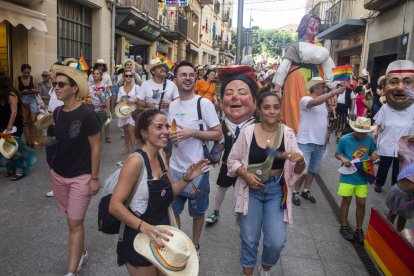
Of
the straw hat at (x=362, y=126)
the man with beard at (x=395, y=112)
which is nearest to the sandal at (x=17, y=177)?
the straw hat at (x=362, y=126)

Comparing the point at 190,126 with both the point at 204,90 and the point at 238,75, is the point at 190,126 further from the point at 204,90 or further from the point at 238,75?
the point at 204,90

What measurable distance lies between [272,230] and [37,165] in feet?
16.8

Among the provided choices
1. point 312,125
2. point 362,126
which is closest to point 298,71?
point 312,125

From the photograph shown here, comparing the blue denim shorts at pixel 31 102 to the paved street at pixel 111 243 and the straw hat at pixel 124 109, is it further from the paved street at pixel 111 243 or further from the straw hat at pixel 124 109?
the paved street at pixel 111 243

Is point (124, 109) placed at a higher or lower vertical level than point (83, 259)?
higher

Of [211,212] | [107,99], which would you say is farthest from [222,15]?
[211,212]

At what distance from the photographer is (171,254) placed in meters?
2.02

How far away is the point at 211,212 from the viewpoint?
4.75 meters

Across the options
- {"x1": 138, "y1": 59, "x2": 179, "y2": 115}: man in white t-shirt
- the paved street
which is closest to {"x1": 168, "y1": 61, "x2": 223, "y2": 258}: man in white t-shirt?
the paved street

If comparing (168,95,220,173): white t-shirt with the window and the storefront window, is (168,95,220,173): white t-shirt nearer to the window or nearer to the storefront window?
the storefront window

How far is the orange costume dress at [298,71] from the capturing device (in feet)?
15.0

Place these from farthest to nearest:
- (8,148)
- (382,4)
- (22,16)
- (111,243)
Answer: (382,4) < (22,16) < (8,148) < (111,243)

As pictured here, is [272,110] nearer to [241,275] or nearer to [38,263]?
[241,275]

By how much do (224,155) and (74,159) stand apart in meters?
1.50
